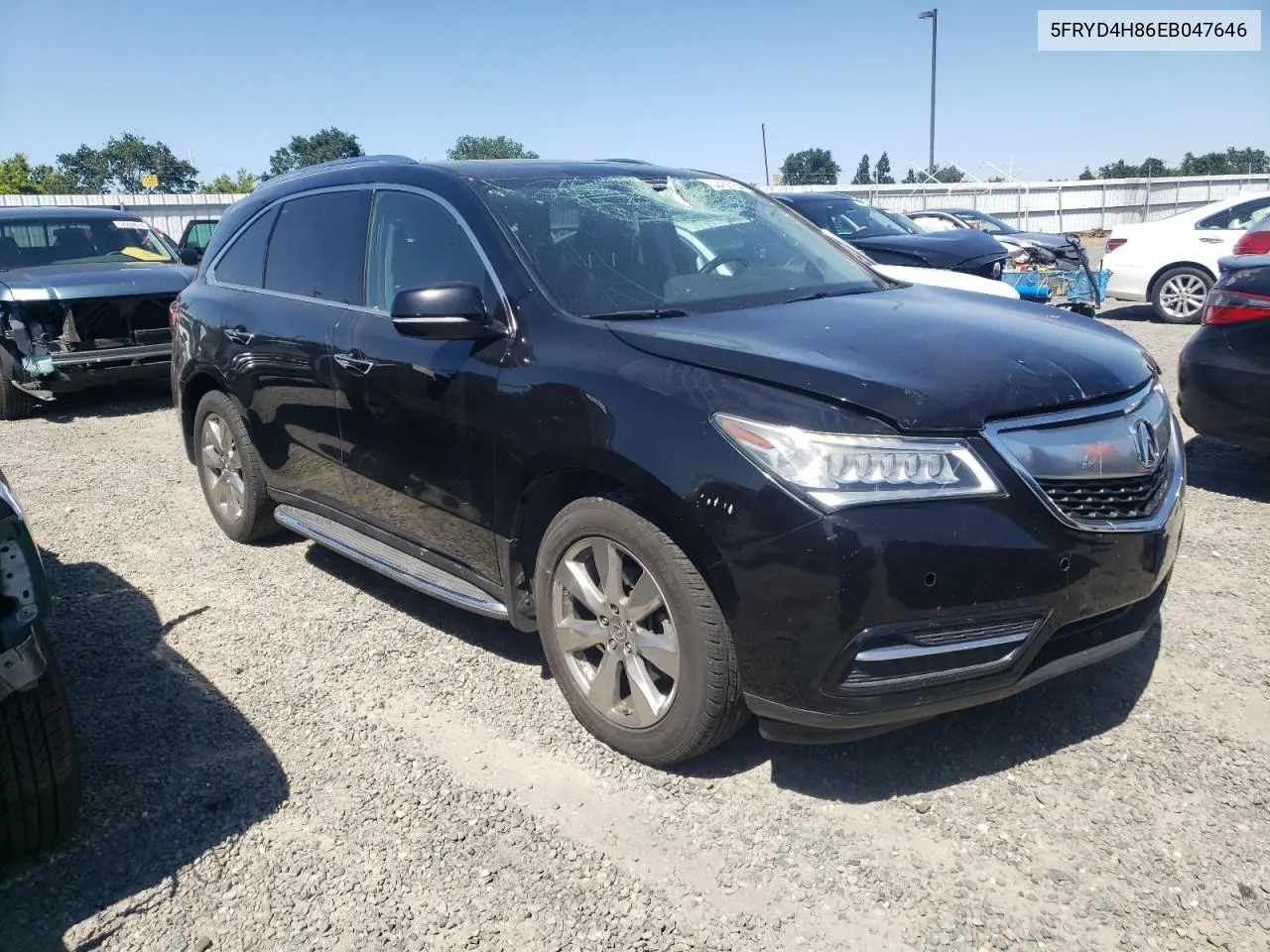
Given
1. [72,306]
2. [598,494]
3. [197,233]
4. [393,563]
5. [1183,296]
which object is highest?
[197,233]

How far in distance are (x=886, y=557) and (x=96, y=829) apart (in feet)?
7.78

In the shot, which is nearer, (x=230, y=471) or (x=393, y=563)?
(x=393, y=563)

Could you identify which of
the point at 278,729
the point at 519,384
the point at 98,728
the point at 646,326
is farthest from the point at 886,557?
the point at 98,728

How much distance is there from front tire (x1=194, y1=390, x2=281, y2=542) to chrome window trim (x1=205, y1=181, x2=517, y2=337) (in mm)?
657

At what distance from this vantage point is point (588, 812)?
9.32 feet

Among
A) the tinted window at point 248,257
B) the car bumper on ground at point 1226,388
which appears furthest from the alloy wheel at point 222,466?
the car bumper on ground at point 1226,388

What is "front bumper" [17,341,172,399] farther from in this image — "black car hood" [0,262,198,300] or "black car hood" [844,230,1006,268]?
"black car hood" [844,230,1006,268]

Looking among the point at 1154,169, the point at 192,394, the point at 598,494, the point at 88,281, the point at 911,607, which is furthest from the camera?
the point at 1154,169

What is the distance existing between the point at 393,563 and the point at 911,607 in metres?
2.15

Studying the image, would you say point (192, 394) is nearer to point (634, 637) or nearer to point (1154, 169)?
point (634, 637)

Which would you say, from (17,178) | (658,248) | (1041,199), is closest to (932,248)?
(658,248)

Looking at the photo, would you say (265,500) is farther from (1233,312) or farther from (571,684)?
(1233,312)

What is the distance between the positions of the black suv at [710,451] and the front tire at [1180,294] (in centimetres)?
990

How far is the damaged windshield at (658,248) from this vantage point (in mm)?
3324
